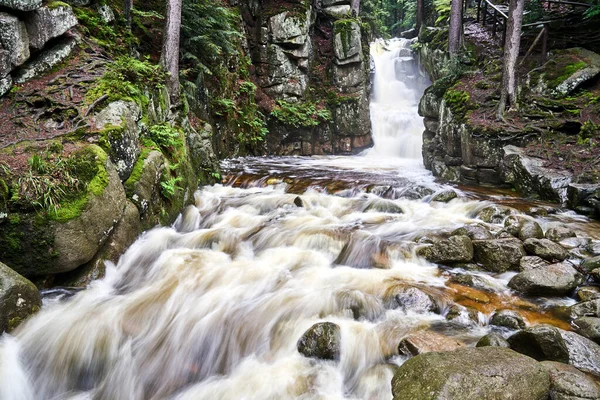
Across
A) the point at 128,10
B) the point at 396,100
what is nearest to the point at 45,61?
the point at 128,10

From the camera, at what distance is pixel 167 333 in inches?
169

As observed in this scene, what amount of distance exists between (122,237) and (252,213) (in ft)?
10.2

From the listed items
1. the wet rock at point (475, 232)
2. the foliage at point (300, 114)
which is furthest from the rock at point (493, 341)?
the foliage at point (300, 114)

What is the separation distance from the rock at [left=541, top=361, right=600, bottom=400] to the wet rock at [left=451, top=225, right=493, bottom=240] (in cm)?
355

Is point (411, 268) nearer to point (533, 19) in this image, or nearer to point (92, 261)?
point (92, 261)

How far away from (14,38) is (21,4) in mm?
646

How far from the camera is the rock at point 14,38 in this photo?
19.2 feet

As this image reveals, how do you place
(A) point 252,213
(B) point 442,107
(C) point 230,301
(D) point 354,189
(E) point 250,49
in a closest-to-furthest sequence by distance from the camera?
(C) point 230,301
(A) point 252,213
(D) point 354,189
(B) point 442,107
(E) point 250,49

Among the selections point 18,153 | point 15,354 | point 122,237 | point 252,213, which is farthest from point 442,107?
point 15,354

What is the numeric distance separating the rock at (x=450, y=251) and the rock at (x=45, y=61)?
8.08 meters

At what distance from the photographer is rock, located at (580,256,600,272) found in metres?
4.91

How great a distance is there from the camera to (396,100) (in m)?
22.7

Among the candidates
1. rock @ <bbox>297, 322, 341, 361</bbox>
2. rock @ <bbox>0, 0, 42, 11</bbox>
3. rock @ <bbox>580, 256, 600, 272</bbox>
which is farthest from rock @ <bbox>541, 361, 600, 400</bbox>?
rock @ <bbox>0, 0, 42, 11</bbox>

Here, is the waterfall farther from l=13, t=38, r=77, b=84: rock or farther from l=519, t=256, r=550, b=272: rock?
l=13, t=38, r=77, b=84: rock
